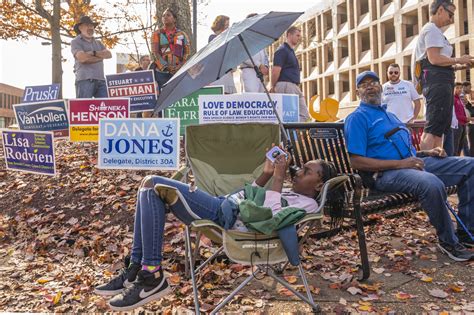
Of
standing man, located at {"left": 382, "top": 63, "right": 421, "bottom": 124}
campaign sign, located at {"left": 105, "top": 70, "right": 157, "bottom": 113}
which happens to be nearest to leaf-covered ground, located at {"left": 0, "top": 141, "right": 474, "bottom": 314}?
campaign sign, located at {"left": 105, "top": 70, "right": 157, "bottom": 113}

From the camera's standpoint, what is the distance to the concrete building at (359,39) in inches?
1255

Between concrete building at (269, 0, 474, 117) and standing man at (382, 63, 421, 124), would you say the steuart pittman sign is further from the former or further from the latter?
concrete building at (269, 0, 474, 117)

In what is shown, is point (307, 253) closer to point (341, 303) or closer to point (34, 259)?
point (341, 303)

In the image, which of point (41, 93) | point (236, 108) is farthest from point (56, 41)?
point (236, 108)

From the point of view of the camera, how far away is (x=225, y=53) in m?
4.09

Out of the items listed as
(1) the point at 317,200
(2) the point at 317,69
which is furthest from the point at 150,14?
(2) the point at 317,69

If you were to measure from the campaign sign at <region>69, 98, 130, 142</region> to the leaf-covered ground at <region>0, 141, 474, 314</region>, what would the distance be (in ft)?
2.44

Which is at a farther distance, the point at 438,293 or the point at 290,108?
the point at 290,108

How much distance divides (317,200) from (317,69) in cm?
4514

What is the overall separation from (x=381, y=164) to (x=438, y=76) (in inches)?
68.6

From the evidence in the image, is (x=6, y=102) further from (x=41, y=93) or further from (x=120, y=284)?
(x=120, y=284)

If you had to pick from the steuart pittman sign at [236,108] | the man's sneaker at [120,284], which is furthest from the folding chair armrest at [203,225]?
the steuart pittman sign at [236,108]

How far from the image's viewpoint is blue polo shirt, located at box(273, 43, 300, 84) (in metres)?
7.14

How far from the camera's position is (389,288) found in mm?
3445
